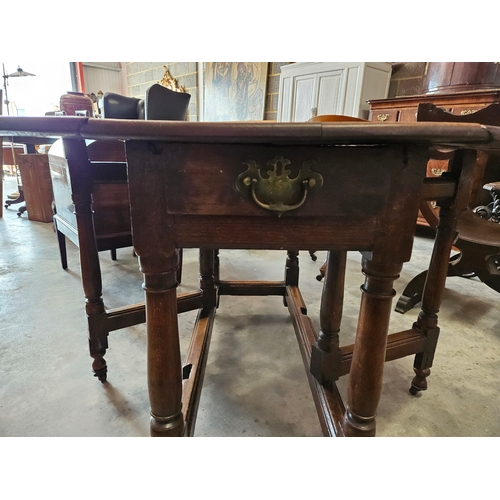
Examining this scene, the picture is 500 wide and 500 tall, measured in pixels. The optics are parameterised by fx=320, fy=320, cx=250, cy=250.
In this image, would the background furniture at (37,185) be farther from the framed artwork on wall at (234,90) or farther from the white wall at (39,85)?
the white wall at (39,85)

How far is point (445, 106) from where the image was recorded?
107 inches

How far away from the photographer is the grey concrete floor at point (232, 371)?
3.33 feet

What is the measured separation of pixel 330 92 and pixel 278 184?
3.87m

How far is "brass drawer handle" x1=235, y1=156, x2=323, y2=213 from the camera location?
0.51 m

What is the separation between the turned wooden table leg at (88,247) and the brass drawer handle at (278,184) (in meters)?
0.74

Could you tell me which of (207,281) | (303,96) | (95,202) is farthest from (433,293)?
(303,96)

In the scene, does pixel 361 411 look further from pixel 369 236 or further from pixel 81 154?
pixel 81 154

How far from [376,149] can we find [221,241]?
302 millimetres

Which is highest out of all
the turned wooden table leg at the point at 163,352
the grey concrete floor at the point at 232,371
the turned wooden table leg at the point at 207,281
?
the turned wooden table leg at the point at 163,352

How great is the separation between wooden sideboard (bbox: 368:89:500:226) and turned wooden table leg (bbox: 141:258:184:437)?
2.28 metres

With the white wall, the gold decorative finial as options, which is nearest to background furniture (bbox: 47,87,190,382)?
the gold decorative finial

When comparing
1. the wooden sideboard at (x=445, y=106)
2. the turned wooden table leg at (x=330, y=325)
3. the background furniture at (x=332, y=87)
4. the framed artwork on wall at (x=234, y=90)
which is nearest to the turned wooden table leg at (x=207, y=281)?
the turned wooden table leg at (x=330, y=325)

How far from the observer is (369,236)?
570mm

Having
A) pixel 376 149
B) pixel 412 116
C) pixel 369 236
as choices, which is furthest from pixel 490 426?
pixel 412 116
